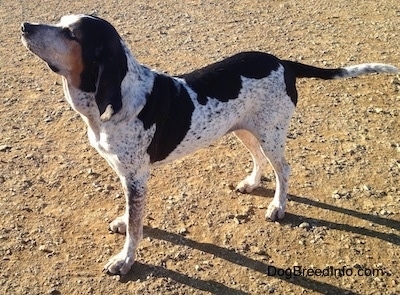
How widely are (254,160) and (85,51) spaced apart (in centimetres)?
250

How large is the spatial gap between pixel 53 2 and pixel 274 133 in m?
6.98

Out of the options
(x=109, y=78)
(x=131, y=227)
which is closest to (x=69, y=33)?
(x=109, y=78)

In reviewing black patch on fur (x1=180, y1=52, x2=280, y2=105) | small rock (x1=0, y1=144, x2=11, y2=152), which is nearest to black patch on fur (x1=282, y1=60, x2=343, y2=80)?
black patch on fur (x1=180, y1=52, x2=280, y2=105)

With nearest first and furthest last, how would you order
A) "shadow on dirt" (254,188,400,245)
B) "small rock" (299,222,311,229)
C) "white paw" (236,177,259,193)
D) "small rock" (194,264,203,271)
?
"small rock" (194,264,203,271), "shadow on dirt" (254,188,400,245), "small rock" (299,222,311,229), "white paw" (236,177,259,193)

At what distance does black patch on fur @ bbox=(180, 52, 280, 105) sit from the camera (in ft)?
14.6

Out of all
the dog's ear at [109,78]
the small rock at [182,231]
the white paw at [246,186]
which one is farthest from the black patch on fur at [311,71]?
the small rock at [182,231]

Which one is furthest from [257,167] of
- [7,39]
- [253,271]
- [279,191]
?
[7,39]

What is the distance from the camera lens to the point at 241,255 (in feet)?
15.8

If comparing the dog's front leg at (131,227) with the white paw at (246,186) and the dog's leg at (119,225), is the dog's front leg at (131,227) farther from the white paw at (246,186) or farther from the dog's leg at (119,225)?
the white paw at (246,186)

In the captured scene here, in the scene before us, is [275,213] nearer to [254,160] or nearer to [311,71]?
[254,160]

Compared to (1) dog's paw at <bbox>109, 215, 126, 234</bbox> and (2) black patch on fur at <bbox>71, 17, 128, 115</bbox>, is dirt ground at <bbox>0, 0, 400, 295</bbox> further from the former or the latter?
(2) black patch on fur at <bbox>71, 17, 128, 115</bbox>

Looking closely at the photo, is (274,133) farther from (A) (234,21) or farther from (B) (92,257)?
(A) (234,21)

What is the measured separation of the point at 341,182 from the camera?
18.6 feet

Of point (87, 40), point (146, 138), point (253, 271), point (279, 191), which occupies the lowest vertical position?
point (253, 271)
